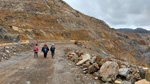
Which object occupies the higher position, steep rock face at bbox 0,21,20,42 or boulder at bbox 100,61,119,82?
steep rock face at bbox 0,21,20,42

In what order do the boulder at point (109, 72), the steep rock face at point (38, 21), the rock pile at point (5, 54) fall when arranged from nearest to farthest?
1. the boulder at point (109, 72)
2. the rock pile at point (5, 54)
3. the steep rock face at point (38, 21)

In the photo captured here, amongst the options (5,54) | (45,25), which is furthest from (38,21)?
(5,54)

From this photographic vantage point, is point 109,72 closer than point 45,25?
Yes

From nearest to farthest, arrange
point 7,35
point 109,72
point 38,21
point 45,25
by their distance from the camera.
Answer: point 109,72
point 7,35
point 38,21
point 45,25

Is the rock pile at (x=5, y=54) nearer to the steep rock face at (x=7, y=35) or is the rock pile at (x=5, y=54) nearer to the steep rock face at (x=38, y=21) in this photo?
the steep rock face at (x=7, y=35)

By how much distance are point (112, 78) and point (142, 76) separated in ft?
6.86

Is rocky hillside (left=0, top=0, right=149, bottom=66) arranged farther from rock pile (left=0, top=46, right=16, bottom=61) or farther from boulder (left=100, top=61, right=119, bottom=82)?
boulder (left=100, top=61, right=119, bottom=82)

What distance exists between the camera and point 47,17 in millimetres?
73938

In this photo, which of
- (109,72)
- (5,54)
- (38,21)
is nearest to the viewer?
(109,72)

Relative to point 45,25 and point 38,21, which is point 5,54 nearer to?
point 45,25

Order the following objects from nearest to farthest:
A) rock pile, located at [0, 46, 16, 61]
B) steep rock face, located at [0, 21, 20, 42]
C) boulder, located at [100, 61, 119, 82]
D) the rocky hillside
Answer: boulder, located at [100, 61, 119, 82]
rock pile, located at [0, 46, 16, 61]
steep rock face, located at [0, 21, 20, 42]
the rocky hillside

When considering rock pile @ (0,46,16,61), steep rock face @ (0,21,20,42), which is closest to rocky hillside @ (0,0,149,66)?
steep rock face @ (0,21,20,42)

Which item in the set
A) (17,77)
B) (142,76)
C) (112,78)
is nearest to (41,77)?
(17,77)

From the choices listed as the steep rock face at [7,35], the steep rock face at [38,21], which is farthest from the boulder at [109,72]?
the steep rock face at [38,21]
